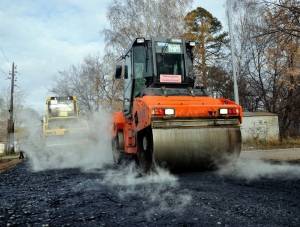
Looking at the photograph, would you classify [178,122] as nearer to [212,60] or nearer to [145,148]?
[145,148]

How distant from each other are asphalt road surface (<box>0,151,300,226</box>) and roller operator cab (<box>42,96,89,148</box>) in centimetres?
857

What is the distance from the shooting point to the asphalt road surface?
297cm

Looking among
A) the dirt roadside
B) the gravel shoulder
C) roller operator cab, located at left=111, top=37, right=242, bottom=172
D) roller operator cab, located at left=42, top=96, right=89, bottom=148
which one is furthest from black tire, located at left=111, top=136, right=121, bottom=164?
roller operator cab, located at left=42, top=96, right=89, bottom=148

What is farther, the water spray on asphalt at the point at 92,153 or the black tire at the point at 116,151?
the water spray on asphalt at the point at 92,153

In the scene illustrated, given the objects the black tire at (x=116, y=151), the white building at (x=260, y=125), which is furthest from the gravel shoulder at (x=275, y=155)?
the white building at (x=260, y=125)

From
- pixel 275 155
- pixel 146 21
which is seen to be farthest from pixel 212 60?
pixel 275 155

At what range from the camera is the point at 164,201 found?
12.1 feet

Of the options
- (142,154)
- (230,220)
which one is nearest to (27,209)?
(230,220)

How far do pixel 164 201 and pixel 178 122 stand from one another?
75.6 inches

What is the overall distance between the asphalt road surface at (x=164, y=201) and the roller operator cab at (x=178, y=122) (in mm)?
369

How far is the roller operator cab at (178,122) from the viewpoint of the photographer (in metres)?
5.29

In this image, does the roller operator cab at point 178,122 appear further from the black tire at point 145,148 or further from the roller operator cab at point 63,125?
the roller operator cab at point 63,125

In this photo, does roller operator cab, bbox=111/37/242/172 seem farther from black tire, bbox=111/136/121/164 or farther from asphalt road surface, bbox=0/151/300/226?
black tire, bbox=111/136/121/164

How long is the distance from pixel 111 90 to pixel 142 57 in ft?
61.6
